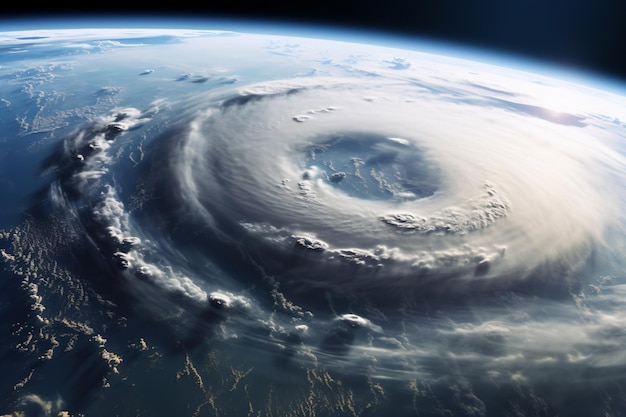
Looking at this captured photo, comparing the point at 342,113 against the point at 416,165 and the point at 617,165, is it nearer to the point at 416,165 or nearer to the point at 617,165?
the point at 416,165

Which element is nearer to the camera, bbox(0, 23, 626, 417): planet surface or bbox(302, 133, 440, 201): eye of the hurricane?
bbox(0, 23, 626, 417): planet surface

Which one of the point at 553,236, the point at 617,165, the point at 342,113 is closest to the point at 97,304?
the point at 553,236

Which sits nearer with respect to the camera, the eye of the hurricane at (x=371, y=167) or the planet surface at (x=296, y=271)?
the planet surface at (x=296, y=271)

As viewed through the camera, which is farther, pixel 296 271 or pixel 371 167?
pixel 371 167

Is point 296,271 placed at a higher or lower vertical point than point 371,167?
lower
